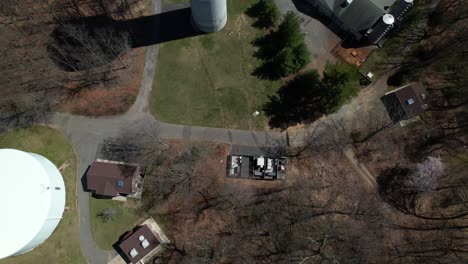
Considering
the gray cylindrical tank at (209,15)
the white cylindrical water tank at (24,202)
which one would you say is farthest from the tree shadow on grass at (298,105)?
the white cylindrical water tank at (24,202)

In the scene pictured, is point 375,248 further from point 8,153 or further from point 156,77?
point 8,153

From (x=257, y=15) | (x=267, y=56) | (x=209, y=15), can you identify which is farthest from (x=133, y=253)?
(x=257, y=15)

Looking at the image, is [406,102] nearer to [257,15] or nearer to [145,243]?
[257,15]

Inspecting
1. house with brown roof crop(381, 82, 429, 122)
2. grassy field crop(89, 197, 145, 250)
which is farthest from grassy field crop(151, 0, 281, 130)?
house with brown roof crop(381, 82, 429, 122)

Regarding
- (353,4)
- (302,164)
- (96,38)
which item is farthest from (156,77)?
(353,4)

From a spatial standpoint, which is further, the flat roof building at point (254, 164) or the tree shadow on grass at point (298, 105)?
the tree shadow on grass at point (298, 105)

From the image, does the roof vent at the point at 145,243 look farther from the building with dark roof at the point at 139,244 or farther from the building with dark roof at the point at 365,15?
the building with dark roof at the point at 365,15
